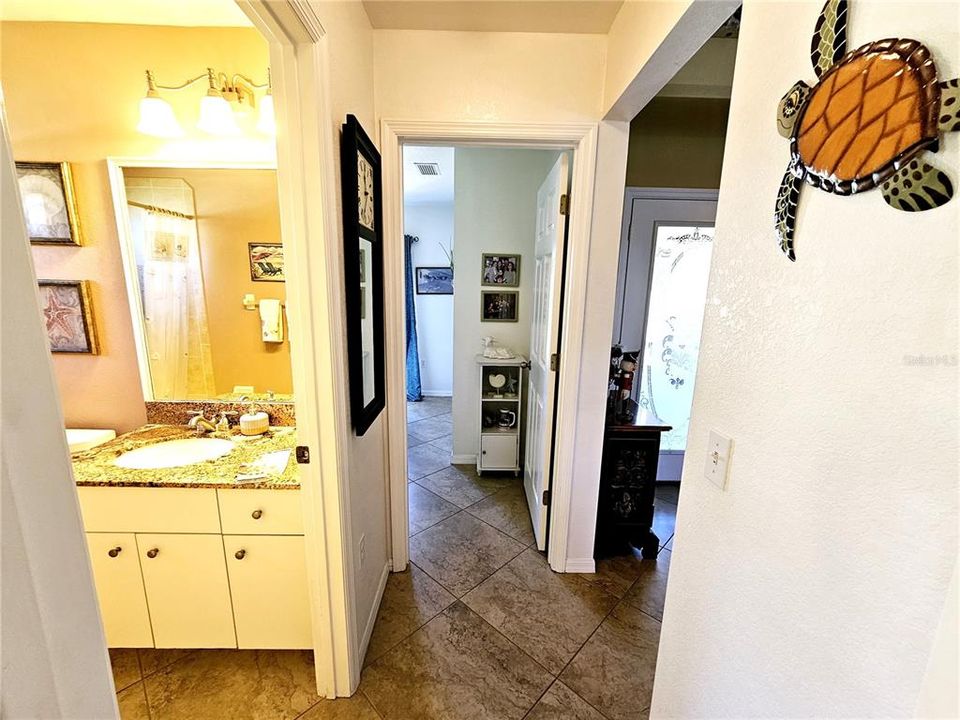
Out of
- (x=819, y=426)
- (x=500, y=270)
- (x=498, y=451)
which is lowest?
(x=498, y=451)

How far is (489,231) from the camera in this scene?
113 inches

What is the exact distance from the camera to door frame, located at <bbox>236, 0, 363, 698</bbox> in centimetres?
101

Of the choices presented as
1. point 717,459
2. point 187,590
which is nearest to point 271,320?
point 187,590

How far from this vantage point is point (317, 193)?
3.53 feet

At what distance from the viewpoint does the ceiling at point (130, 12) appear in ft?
4.53

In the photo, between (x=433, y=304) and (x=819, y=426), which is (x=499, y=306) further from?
(x=819, y=426)

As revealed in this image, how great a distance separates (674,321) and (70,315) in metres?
3.40

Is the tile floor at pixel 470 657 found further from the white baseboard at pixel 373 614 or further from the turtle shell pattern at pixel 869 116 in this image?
the turtle shell pattern at pixel 869 116

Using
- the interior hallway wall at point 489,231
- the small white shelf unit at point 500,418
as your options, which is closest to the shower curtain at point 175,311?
the interior hallway wall at point 489,231

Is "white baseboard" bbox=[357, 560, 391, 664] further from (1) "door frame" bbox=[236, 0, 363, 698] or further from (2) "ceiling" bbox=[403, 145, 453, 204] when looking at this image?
(2) "ceiling" bbox=[403, 145, 453, 204]

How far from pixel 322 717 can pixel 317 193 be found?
1757 millimetres

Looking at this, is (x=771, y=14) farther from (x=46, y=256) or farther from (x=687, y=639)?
(x=46, y=256)

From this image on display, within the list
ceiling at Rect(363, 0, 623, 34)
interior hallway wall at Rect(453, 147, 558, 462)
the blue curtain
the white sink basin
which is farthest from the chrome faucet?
the blue curtain

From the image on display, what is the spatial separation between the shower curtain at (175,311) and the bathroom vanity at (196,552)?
15.1 inches
